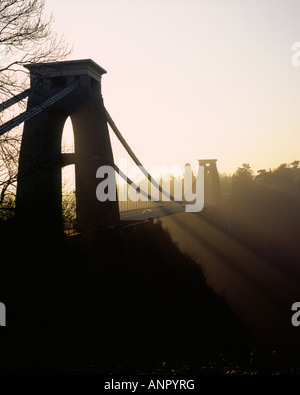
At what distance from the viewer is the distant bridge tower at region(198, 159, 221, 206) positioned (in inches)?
2179

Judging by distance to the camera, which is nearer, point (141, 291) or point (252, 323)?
point (141, 291)

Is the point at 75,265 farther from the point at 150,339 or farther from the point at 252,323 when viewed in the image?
the point at 252,323

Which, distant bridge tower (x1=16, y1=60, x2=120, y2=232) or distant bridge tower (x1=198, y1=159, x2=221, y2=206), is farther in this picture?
distant bridge tower (x1=198, y1=159, x2=221, y2=206)

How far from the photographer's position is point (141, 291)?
46.7 feet

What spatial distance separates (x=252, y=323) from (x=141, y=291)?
8362mm

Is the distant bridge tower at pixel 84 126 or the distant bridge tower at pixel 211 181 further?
the distant bridge tower at pixel 211 181

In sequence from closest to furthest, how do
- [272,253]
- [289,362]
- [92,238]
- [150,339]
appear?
1. [150,339]
2. [92,238]
3. [289,362]
4. [272,253]

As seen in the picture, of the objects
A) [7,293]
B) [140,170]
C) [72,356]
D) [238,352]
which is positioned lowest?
[238,352]

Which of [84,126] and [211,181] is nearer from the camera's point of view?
[84,126]

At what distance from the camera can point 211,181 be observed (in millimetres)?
56781

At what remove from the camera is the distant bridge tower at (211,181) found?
55350 mm

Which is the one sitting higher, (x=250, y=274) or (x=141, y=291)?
(x=141, y=291)
